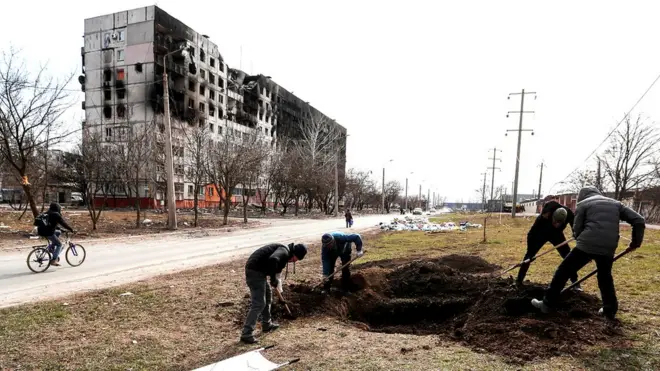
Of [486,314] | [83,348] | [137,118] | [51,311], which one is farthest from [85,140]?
[137,118]

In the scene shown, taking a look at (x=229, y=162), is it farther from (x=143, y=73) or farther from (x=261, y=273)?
(x=143, y=73)

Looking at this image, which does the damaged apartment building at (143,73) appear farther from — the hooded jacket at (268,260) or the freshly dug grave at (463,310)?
the hooded jacket at (268,260)

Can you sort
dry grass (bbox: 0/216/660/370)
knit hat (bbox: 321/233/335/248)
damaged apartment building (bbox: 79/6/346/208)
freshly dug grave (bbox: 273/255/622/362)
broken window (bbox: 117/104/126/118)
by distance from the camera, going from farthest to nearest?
damaged apartment building (bbox: 79/6/346/208)
broken window (bbox: 117/104/126/118)
knit hat (bbox: 321/233/335/248)
freshly dug grave (bbox: 273/255/622/362)
dry grass (bbox: 0/216/660/370)

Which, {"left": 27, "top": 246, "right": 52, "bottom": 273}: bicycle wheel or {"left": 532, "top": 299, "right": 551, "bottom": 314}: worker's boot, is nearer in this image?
{"left": 532, "top": 299, "right": 551, "bottom": 314}: worker's boot

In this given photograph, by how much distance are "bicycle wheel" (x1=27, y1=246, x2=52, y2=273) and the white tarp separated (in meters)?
8.04

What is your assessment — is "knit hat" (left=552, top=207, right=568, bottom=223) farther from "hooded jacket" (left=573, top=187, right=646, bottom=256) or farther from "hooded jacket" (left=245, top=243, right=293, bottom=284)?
"hooded jacket" (left=245, top=243, right=293, bottom=284)

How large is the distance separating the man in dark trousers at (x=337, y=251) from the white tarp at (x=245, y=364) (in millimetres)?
2919

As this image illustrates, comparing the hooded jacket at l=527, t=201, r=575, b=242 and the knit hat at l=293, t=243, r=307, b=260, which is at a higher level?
the hooded jacket at l=527, t=201, r=575, b=242

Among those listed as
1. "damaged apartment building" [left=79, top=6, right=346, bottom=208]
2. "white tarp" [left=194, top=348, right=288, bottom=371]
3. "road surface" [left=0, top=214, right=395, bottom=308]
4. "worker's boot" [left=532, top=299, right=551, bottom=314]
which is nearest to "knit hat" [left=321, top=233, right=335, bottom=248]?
"white tarp" [left=194, top=348, right=288, bottom=371]

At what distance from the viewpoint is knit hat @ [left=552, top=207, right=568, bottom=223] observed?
6438 millimetres


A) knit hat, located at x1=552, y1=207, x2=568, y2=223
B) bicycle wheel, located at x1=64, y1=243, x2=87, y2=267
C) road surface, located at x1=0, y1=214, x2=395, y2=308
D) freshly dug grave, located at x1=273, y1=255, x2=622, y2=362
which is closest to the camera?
freshly dug grave, located at x1=273, y1=255, x2=622, y2=362

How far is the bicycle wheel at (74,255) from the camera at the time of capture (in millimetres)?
10455

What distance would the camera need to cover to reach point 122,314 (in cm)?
584

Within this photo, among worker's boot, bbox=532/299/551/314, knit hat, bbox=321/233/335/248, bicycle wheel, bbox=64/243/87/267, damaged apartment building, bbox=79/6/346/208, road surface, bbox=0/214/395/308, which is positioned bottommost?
road surface, bbox=0/214/395/308
